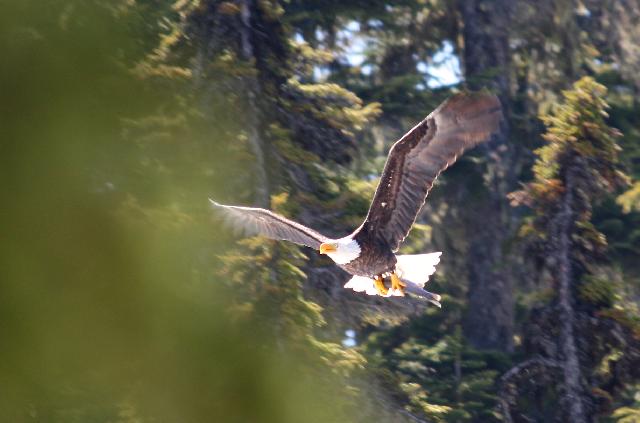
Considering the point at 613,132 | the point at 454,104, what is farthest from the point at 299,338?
the point at 613,132

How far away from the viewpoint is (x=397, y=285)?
1015 cm

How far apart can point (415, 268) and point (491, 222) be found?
752 centimetres

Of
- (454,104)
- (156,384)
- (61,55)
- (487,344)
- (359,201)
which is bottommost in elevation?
(487,344)

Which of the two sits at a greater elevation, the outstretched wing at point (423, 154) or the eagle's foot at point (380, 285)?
the outstretched wing at point (423, 154)

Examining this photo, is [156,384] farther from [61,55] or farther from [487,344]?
[487,344]

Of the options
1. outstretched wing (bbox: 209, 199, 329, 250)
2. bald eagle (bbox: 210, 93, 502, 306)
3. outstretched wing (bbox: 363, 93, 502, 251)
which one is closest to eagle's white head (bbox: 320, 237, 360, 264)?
bald eagle (bbox: 210, 93, 502, 306)

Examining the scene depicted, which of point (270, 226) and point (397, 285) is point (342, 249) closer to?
point (270, 226)

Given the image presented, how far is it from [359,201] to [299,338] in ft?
5.62

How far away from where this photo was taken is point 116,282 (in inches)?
400

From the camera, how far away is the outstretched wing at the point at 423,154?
347 inches

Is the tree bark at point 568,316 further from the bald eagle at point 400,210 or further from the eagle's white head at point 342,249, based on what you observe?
the eagle's white head at point 342,249

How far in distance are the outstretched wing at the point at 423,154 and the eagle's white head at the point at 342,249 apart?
21cm

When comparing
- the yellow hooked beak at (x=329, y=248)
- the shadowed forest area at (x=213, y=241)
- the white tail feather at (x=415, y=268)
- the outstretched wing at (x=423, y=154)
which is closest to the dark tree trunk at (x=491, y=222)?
the shadowed forest area at (x=213, y=241)

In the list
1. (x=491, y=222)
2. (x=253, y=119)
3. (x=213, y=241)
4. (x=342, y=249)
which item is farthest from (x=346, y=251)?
(x=491, y=222)
